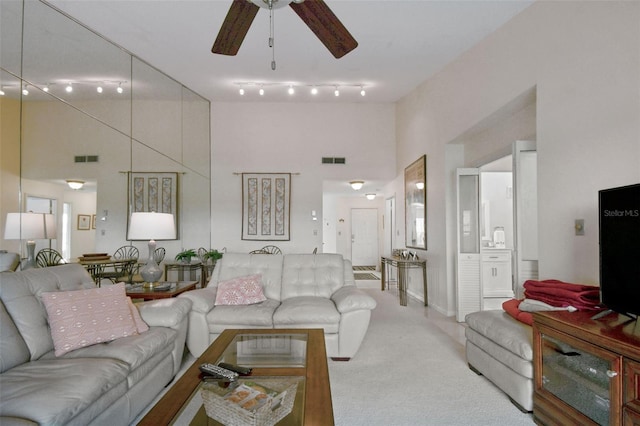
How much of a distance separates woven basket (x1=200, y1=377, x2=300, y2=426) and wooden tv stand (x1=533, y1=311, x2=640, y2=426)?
5.03 ft

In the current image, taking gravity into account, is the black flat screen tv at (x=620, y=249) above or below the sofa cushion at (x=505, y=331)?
above

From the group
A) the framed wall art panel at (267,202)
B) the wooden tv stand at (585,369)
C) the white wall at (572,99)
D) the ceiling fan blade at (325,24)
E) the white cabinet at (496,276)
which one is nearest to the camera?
the wooden tv stand at (585,369)

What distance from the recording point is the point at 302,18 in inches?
84.7

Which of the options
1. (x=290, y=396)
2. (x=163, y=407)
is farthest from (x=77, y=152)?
(x=290, y=396)

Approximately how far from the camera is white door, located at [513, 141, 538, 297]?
309 cm

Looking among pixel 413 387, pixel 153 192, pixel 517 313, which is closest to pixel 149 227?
pixel 153 192

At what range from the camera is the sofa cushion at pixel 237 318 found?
2947 mm

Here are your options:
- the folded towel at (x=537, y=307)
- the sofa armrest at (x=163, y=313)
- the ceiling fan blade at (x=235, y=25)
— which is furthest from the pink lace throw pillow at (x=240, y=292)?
the folded towel at (x=537, y=307)

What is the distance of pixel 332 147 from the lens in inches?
259

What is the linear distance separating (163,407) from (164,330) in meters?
1.13

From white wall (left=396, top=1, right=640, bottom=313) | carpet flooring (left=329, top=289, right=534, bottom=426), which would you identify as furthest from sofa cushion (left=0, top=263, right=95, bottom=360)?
white wall (left=396, top=1, right=640, bottom=313)

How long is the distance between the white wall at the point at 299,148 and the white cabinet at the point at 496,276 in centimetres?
258

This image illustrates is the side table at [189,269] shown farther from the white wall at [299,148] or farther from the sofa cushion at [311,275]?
the sofa cushion at [311,275]

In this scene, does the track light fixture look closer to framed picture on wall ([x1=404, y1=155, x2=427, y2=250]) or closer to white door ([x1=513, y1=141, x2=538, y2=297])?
framed picture on wall ([x1=404, y1=155, x2=427, y2=250])
